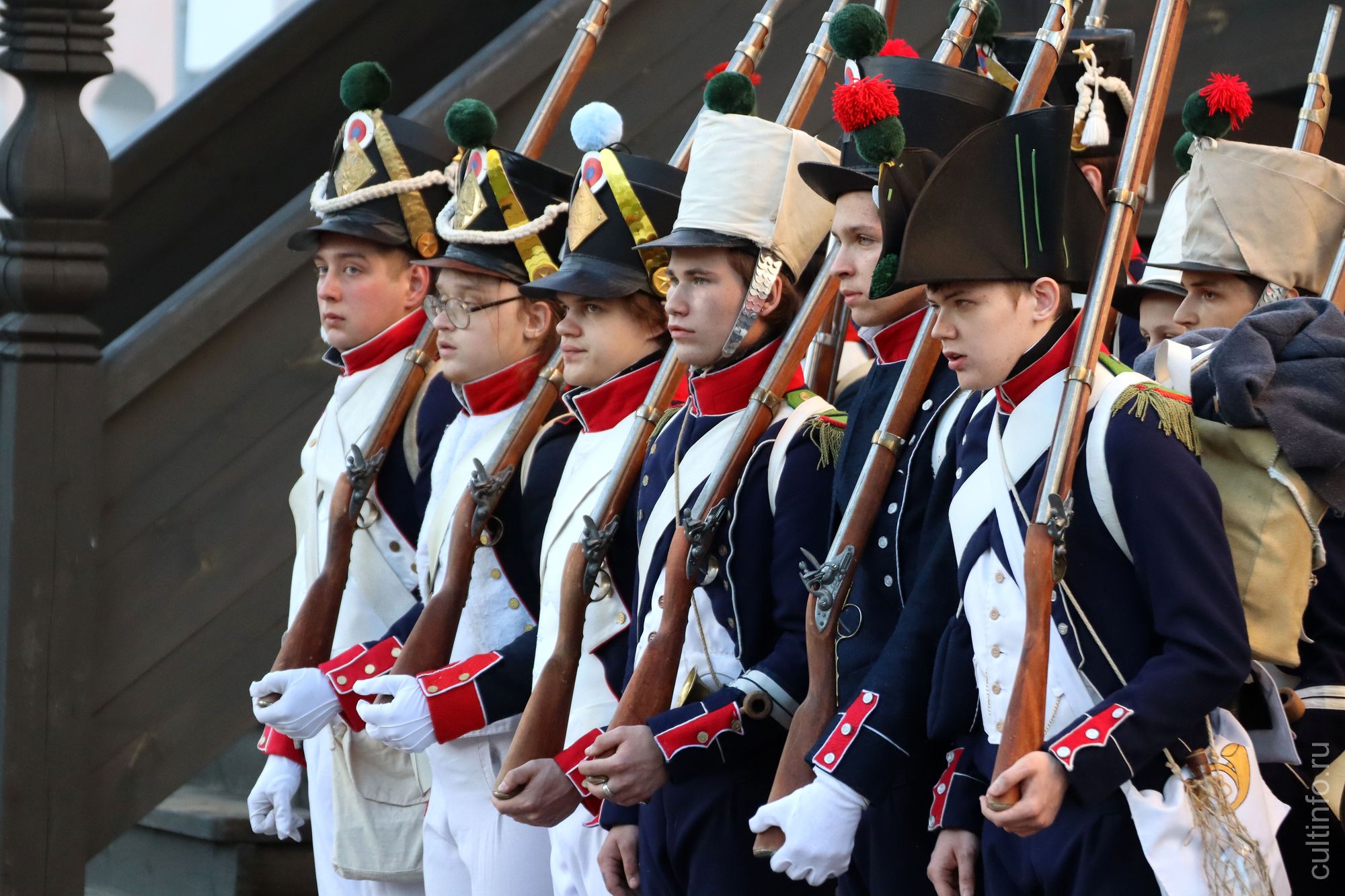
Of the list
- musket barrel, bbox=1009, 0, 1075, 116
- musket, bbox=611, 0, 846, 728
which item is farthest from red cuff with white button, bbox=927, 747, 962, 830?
musket barrel, bbox=1009, 0, 1075, 116

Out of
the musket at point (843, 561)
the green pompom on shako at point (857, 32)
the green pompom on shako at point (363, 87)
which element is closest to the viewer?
the musket at point (843, 561)

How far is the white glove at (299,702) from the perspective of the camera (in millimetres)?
4445

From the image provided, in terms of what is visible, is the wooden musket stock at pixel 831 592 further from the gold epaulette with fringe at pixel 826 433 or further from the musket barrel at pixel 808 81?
the musket barrel at pixel 808 81

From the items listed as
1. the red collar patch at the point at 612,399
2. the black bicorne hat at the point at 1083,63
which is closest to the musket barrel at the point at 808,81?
the black bicorne hat at the point at 1083,63

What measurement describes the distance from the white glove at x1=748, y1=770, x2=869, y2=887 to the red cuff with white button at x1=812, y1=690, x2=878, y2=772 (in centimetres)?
2

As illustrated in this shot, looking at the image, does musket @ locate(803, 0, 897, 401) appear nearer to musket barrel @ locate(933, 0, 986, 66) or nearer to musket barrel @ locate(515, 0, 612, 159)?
musket barrel @ locate(933, 0, 986, 66)

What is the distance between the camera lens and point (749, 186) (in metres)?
3.83

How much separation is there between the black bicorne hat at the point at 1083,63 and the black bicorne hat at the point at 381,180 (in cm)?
158

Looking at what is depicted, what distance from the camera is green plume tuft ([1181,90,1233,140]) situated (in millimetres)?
3682

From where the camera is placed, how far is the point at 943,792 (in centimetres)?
315

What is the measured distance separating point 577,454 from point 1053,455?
4.90 ft

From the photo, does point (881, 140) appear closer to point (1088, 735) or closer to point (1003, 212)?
point (1003, 212)

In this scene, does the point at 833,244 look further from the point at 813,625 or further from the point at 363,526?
the point at 363,526

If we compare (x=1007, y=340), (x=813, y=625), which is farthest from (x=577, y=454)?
(x=1007, y=340)
